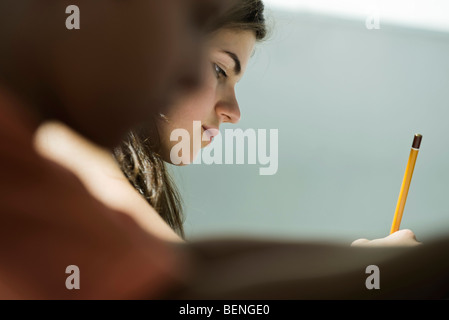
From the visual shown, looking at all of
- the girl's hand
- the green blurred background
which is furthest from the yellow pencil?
the green blurred background

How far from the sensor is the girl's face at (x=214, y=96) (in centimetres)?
56

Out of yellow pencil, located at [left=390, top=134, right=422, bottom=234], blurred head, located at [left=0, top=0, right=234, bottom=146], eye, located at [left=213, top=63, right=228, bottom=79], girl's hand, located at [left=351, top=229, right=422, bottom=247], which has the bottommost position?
girl's hand, located at [left=351, top=229, right=422, bottom=247]

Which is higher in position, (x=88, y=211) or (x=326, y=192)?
(x=326, y=192)

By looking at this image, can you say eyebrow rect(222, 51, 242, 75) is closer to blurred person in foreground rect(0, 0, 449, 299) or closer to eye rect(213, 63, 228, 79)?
eye rect(213, 63, 228, 79)

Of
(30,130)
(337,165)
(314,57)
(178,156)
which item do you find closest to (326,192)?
(337,165)

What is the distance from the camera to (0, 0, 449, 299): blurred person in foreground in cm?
28

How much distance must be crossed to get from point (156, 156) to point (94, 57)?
186 millimetres

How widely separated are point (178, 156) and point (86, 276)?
1.11 ft

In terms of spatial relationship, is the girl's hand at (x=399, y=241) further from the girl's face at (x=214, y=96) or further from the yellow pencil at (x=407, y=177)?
A: the girl's face at (x=214, y=96)

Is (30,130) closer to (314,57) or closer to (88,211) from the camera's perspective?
(88,211)

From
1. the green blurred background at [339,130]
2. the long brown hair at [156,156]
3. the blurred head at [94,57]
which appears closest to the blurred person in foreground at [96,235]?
the blurred head at [94,57]

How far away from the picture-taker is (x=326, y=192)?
121cm

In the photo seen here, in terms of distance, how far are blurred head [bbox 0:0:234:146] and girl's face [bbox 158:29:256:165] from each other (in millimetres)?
65

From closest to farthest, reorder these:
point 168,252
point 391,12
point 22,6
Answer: point 168,252 < point 22,6 < point 391,12
